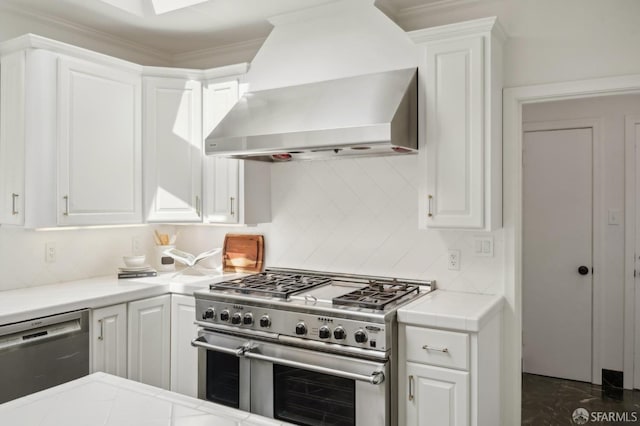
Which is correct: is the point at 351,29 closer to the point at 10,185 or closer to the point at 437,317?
the point at 437,317

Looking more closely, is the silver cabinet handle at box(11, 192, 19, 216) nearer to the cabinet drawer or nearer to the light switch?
the cabinet drawer

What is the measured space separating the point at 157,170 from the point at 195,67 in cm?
106

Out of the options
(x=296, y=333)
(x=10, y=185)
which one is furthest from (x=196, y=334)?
(x=10, y=185)

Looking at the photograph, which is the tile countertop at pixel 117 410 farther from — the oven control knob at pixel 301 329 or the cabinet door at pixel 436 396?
the cabinet door at pixel 436 396

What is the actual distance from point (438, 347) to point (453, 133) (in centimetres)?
108

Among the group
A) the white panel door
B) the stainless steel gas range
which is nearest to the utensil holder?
the stainless steel gas range

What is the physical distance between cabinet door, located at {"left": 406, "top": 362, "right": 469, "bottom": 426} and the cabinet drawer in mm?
34

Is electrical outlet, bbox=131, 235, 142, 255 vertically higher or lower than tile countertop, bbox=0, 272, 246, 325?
higher

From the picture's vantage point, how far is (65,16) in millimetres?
3188

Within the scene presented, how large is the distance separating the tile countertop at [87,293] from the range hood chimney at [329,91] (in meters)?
0.92

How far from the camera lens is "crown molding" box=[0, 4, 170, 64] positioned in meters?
3.05

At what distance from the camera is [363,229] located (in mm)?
3201

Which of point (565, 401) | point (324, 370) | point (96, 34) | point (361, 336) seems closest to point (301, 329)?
point (324, 370)

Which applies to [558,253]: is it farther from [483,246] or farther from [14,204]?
[14,204]
